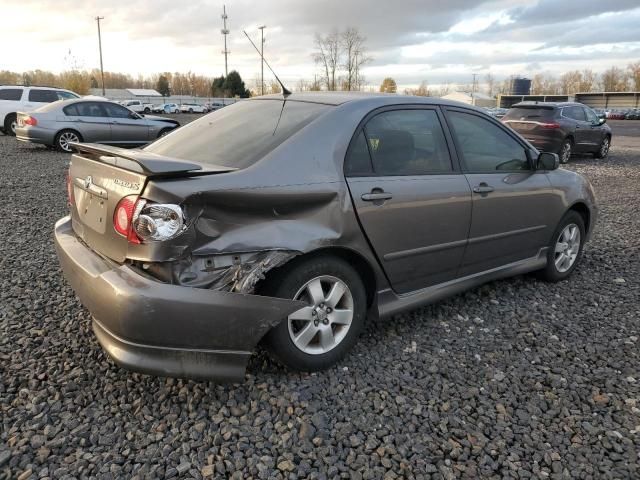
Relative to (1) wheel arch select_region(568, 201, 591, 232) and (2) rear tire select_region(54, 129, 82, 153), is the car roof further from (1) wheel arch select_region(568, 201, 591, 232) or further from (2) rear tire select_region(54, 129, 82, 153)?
(2) rear tire select_region(54, 129, 82, 153)

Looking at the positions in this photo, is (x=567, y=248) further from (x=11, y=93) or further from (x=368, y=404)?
(x=11, y=93)

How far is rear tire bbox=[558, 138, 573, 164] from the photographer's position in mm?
13598

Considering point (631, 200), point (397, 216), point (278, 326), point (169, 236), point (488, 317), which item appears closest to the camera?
point (169, 236)

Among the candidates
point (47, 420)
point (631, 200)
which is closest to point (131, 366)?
point (47, 420)

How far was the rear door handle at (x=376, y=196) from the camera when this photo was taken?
2916 millimetres

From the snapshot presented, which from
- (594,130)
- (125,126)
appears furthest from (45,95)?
(594,130)

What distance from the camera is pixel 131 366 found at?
2.41 metres

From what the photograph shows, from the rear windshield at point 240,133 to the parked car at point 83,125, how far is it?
10.5 meters

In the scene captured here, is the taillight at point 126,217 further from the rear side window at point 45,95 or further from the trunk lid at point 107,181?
the rear side window at point 45,95

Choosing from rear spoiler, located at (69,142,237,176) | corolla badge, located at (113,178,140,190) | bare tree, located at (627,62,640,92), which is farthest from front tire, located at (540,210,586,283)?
bare tree, located at (627,62,640,92)

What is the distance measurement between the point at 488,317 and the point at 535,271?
110 cm

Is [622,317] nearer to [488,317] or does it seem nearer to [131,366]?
[488,317]

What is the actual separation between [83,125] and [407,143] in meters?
11.9

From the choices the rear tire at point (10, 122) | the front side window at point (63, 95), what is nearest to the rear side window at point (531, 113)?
the front side window at point (63, 95)
